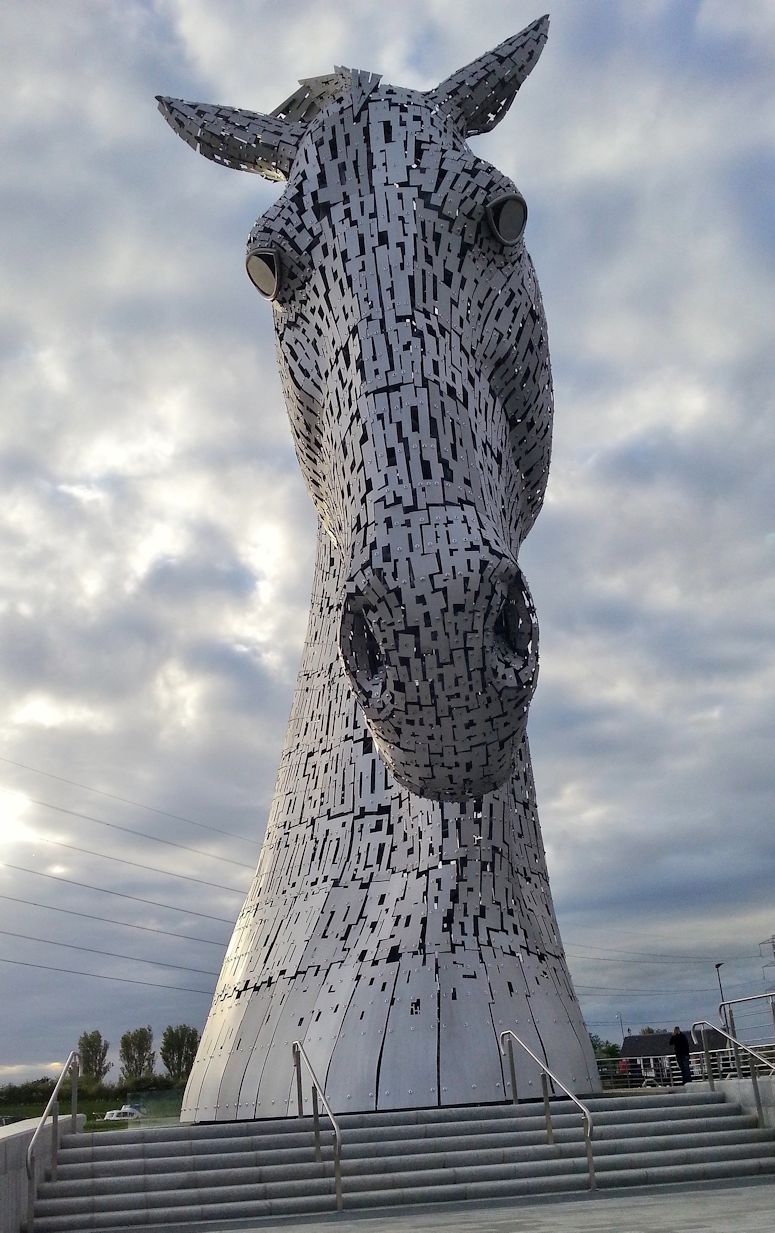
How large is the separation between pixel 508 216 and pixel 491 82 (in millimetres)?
2540

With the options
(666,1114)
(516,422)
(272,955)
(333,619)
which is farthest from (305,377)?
(666,1114)

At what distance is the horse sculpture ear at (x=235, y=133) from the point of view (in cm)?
1023

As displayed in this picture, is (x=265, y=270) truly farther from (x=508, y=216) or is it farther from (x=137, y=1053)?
(x=137, y=1053)

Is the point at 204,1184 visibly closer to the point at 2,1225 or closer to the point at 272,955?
the point at 2,1225

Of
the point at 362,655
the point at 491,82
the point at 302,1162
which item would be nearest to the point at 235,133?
the point at 491,82

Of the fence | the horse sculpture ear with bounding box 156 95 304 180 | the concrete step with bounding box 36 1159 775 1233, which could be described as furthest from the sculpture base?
the horse sculpture ear with bounding box 156 95 304 180

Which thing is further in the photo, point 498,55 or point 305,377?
point 498,55

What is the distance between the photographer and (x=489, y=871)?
9.34 m

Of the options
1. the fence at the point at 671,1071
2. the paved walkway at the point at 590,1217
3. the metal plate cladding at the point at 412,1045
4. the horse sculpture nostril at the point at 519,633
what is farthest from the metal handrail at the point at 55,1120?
the fence at the point at 671,1071

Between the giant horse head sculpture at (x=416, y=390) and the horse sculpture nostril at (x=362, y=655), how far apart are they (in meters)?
0.01

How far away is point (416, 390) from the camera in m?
7.86

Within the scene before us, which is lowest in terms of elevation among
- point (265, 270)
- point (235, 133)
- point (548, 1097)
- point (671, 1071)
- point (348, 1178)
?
point (348, 1178)

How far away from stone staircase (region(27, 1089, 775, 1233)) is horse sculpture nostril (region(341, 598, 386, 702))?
10.2 ft

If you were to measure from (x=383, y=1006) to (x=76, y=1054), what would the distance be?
2.40m
